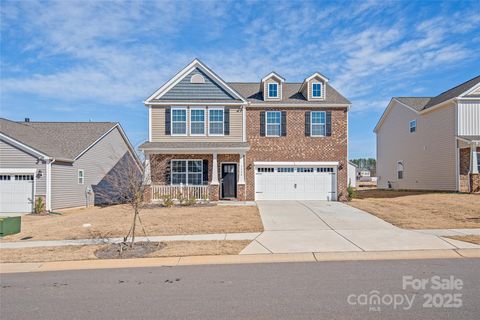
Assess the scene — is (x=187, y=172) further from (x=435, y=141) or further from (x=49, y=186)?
(x=435, y=141)

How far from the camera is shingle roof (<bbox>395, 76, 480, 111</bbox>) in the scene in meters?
22.9

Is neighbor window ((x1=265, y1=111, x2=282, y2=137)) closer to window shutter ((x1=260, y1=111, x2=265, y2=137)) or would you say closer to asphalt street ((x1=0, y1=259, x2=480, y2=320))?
window shutter ((x1=260, y1=111, x2=265, y2=137))

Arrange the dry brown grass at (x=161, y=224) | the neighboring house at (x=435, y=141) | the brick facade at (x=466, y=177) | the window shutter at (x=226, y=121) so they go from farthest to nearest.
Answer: the neighboring house at (x=435, y=141), the brick facade at (x=466, y=177), the window shutter at (x=226, y=121), the dry brown grass at (x=161, y=224)

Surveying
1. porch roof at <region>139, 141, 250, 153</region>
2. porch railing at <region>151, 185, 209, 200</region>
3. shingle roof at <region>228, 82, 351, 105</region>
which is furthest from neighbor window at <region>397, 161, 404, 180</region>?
porch railing at <region>151, 185, 209, 200</region>

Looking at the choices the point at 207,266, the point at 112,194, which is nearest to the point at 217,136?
the point at 112,194

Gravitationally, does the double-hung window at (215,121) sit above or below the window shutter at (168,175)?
above

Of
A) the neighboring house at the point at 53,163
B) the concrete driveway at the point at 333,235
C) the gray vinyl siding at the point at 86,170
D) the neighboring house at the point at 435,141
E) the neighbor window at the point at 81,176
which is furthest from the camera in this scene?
the neighbor window at the point at 81,176

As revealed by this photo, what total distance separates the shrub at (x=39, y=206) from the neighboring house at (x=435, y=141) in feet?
82.8

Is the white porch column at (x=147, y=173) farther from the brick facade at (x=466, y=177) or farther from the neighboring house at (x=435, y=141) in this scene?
the brick facade at (x=466, y=177)

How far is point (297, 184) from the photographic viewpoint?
66.7 ft

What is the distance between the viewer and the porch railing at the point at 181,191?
19.1 meters

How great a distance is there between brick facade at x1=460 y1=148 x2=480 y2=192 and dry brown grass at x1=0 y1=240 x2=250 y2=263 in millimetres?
18315

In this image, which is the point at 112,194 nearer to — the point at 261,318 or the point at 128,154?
the point at 128,154

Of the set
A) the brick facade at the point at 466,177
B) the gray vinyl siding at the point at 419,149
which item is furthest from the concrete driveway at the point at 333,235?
the gray vinyl siding at the point at 419,149
